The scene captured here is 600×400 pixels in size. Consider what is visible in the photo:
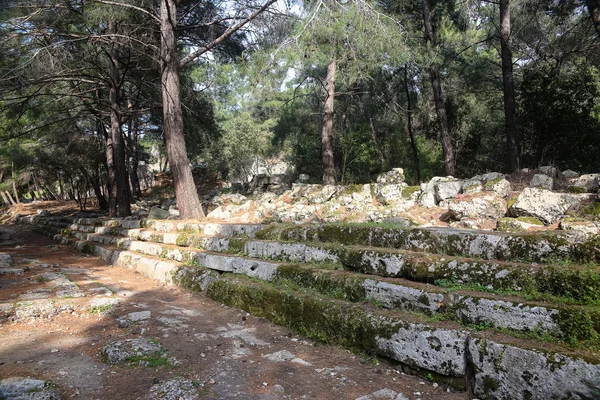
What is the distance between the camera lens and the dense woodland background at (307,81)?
734 centimetres

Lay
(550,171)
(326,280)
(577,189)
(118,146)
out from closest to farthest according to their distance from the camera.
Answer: (326,280)
(577,189)
(550,171)
(118,146)

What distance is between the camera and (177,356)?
2693mm

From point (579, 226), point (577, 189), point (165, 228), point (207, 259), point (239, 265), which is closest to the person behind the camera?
point (579, 226)

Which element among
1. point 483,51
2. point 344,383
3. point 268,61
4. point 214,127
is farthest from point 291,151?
point 344,383

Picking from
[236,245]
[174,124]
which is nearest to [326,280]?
[236,245]

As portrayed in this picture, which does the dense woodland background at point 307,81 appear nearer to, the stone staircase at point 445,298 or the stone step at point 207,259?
the stone step at point 207,259

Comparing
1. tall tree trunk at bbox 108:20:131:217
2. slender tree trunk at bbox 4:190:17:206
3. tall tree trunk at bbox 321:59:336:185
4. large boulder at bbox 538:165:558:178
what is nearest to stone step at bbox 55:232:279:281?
tall tree trunk at bbox 108:20:131:217

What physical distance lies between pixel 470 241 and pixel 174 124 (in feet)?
22.2

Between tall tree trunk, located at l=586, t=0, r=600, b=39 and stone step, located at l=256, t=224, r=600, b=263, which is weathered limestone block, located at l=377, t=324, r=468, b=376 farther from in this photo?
tall tree trunk, located at l=586, t=0, r=600, b=39

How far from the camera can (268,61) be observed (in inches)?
261

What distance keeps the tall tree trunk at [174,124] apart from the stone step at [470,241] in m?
4.06

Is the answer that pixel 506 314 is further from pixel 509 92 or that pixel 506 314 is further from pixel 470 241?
pixel 509 92

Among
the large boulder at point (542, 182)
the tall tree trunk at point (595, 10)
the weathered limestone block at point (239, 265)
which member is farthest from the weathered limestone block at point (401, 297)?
the tall tree trunk at point (595, 10)

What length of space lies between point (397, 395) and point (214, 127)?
11648mm
